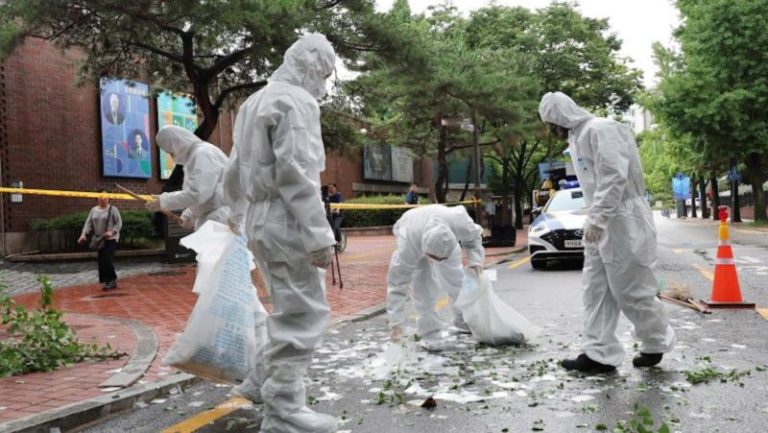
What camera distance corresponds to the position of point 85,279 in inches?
515

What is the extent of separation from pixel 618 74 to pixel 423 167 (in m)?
18.7

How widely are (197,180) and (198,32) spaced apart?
7391 mm

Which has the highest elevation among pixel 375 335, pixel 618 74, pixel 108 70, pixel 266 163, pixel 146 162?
pixel 618 74

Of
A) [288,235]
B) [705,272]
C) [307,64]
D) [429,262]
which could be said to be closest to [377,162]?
[705,272]

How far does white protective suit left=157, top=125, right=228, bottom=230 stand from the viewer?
5.17 metres

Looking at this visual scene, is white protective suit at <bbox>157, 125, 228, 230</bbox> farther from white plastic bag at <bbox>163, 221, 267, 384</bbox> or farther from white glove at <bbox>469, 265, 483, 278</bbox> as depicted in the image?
white glove at <bbox>469, 265, 483, 278</bbox>

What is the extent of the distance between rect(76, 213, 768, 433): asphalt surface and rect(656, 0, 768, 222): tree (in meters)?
23.8

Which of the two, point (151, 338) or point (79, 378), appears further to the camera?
point (151, 338)

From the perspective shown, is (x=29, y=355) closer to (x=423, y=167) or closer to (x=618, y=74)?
(x=618, y=74)

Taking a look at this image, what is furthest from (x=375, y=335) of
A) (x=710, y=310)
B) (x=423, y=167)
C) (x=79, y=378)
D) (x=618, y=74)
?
(x=423, y=167)

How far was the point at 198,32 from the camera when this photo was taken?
1178 cm

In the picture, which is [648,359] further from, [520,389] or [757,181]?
[757,181]

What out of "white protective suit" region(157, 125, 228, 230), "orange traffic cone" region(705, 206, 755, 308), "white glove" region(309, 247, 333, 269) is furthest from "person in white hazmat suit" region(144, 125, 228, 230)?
"orange traffic cone" region(705, 206, 755, 308)

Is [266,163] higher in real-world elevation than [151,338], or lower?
higher
